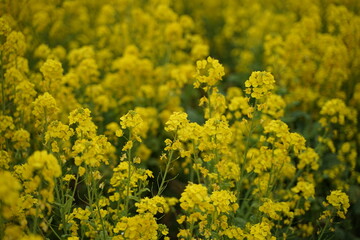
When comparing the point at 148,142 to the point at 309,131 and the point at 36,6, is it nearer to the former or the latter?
the point at 309,131

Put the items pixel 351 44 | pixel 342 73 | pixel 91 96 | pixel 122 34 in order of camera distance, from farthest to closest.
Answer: pixel 122 34, pixel 351 44, pixel 342 73, pixel 91 96

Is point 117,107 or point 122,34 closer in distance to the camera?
point 117,107

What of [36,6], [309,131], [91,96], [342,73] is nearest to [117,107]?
[91,96]

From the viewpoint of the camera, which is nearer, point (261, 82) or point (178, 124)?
point (178, 124)

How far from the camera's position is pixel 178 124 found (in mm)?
2607

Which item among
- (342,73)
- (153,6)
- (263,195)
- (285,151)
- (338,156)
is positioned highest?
(153,6)

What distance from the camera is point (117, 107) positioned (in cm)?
475

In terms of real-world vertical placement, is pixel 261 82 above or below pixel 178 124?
above

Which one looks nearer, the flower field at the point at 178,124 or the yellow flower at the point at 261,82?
the flower field at the point at 178,124

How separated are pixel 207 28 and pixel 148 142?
369 centimetres

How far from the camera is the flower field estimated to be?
8.46 ft

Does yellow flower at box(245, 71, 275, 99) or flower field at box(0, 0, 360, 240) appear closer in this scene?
flower field at box(0, 0, 360, 240)

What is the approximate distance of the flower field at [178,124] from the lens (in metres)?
2.58

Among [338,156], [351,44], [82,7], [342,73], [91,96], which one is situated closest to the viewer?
[338,156]
